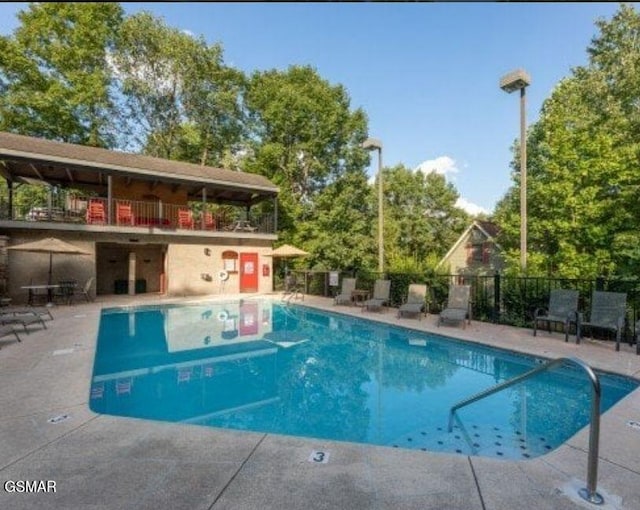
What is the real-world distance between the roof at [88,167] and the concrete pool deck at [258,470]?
1416 centimetres

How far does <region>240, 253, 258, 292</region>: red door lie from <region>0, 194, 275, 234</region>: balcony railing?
5.17ft

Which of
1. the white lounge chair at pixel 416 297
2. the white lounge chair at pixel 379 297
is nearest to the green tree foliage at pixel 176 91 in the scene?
the white lounge chair at pixel 379 297

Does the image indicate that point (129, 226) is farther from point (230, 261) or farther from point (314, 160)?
point (314, 160)

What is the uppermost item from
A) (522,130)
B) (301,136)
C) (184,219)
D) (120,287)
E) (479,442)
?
(301,136)

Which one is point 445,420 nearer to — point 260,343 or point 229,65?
point 260,343

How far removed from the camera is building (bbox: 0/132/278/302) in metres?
15.9

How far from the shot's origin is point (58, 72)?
26906mm

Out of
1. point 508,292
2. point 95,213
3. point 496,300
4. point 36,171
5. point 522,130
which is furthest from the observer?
point 95,213

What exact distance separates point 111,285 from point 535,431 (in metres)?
22.6

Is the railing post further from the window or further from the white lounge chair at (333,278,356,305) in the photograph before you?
the window

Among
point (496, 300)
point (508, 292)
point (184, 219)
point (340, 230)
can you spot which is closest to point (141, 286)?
point (184, 219)

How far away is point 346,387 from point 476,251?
23.6 metres

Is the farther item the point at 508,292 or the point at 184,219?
the point at 184,219

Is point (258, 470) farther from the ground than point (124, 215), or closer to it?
closer to it
